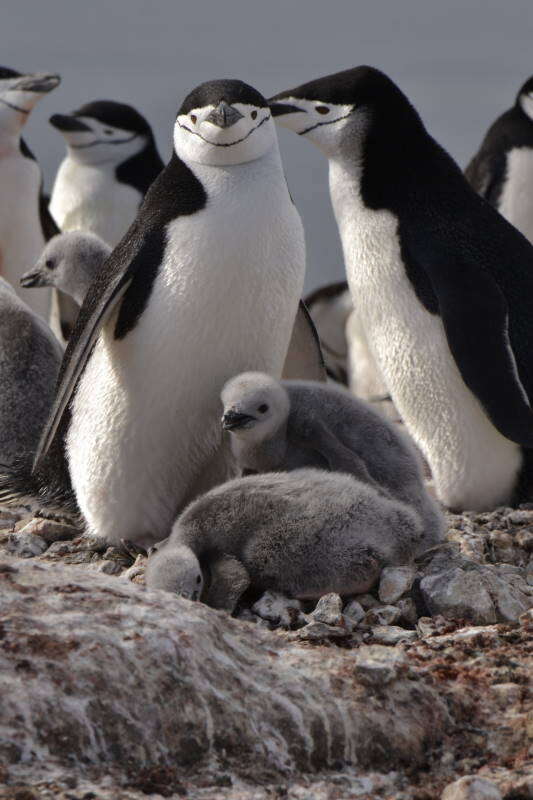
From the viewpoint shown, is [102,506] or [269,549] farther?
[102,506]

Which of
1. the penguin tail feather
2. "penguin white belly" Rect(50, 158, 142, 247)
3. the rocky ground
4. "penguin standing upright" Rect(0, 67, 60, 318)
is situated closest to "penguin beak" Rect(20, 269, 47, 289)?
the penguin tail feather

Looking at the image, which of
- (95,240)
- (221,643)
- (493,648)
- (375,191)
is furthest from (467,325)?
(221,643)

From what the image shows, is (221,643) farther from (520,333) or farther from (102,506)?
(520,333)

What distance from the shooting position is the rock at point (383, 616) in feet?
10.4

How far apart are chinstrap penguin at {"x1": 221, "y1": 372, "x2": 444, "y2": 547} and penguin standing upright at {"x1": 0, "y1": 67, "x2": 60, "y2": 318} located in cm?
411

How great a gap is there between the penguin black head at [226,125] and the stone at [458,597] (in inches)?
57.2

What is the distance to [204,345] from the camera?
3.92m

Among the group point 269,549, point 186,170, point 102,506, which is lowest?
point 102,506

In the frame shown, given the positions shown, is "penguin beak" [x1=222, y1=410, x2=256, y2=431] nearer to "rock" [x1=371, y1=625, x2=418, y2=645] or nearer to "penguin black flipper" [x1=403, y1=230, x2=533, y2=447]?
"rock" [x1=371, y1=625, x2=418, y2=645]

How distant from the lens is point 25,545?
4082 millimetres

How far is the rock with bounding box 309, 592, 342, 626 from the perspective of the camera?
307cm

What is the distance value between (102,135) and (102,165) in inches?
9.3

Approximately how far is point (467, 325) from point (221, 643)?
7.78ft

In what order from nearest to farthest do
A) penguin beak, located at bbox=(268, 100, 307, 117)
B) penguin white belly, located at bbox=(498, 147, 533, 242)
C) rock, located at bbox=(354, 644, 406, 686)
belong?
rock, located at bbox=(354, 644, 406, 686) < penguin beak, located at bbox=(268, 100, 307, 117) < penguin white belly, located at bbox=(498, 147, 533, 242)
